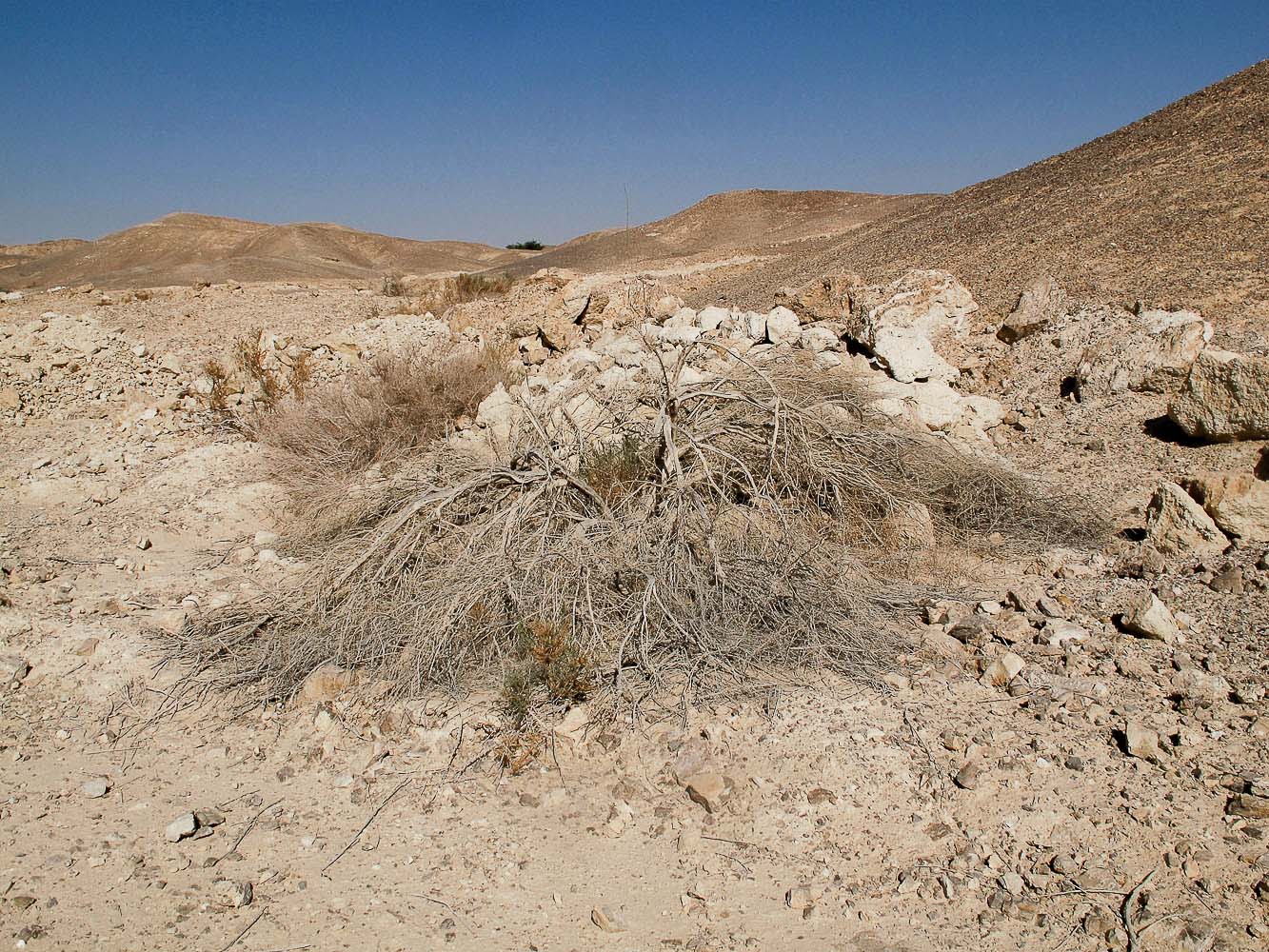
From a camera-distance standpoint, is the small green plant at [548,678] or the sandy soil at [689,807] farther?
the small green plant at [548,678]

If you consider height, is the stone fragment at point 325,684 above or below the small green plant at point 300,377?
below

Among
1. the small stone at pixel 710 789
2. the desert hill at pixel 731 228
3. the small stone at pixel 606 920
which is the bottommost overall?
the small stone at pixel 606 920

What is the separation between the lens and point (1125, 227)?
8062mm

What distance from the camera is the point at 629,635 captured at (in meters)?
3.59

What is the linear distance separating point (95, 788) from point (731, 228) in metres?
28.3

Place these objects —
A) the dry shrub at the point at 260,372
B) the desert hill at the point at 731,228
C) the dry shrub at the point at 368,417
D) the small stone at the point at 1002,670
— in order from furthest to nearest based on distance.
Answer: the desert hill at the point at 731,228, the dry shrub at the point at 260,372, the dry shrub at the point at 368,417, the small stone at the point at 1002,670

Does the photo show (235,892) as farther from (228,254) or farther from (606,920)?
(228,254)

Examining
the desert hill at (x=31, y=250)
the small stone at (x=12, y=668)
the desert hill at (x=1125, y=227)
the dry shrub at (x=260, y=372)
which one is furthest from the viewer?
the desert hill at (x=31, y=250)

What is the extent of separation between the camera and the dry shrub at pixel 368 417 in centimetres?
615

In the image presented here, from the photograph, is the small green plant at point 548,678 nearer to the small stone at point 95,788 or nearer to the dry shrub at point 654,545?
the dry shrub at point 654,545

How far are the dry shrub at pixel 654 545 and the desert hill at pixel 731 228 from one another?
15.0 m

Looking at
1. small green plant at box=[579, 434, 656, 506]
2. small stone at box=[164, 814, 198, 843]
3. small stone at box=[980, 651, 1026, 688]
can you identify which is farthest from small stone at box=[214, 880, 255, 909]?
small stone at box=[980, 651, 1026, 688]

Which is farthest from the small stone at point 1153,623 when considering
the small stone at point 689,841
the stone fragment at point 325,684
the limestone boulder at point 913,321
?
the stone fragment at point 325,684

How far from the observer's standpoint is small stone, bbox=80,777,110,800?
10.5ft
